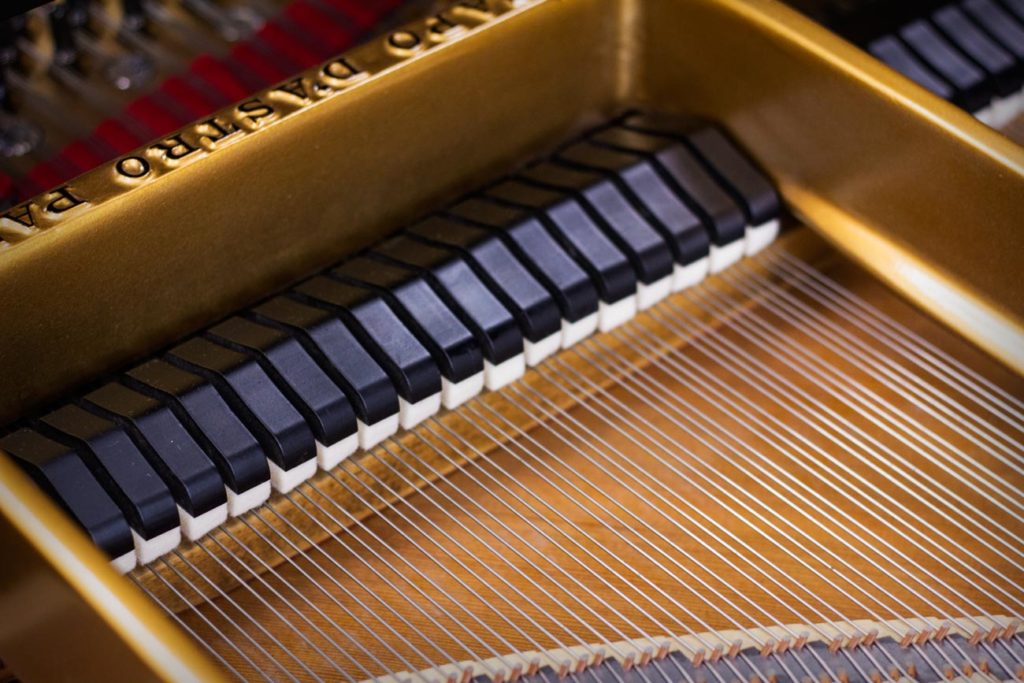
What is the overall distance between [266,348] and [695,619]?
668 millimetres

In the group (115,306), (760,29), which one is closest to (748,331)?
(760,29)

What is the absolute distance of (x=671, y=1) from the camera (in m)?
2.18

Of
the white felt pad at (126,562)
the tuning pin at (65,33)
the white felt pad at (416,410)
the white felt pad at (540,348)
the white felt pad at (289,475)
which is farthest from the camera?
the tuning pin at (65,33)

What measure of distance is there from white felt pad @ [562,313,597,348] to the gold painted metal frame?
0.31 m

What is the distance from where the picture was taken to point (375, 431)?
1891mm

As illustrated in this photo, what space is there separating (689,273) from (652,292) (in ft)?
0.24

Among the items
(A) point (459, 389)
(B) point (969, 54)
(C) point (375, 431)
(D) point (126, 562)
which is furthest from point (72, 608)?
(B) point (969, 54)

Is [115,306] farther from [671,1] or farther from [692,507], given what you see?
[671,1]

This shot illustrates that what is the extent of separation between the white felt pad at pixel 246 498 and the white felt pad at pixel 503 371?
0.37 metres

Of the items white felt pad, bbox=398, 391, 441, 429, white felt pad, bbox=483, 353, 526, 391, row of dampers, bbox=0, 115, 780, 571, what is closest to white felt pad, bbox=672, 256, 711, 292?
row of dampers, bbox=0, 115, 780, 571

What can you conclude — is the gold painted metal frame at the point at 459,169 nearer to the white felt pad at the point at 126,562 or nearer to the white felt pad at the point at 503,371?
the white felt pad at the point at 126,562

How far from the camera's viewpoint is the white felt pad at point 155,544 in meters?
1.71

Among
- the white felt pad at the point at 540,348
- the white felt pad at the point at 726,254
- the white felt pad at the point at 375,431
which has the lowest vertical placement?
the white felt pad at the point at 375,431

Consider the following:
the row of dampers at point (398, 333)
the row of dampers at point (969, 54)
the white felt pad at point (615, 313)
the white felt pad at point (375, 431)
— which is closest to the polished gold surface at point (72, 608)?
the row of dampers at point (398, 333)
